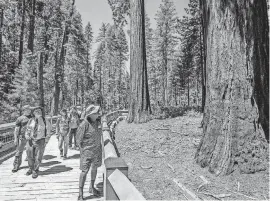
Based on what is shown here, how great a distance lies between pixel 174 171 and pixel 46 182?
3.24m

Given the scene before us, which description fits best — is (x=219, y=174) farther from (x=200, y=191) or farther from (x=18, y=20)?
(x=18, y=20)

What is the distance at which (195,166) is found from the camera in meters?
5.83

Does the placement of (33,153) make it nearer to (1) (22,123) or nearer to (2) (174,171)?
(1) (22,123)

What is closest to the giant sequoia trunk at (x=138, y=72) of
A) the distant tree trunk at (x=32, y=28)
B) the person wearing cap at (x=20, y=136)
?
the person wearing cap at (x=20, y=136)

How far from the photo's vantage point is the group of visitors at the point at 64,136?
5684mm

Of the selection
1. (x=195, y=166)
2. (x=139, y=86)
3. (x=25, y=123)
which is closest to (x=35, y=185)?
(x=25, y=123)

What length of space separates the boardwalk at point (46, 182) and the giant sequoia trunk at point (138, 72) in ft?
12.4

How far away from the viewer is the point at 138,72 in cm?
1213

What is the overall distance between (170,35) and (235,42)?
3695 cm

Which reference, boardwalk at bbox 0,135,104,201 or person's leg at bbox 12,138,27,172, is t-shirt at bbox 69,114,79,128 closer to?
boardwalk at bbox 0,135,104,201

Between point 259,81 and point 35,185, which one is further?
point 35,185

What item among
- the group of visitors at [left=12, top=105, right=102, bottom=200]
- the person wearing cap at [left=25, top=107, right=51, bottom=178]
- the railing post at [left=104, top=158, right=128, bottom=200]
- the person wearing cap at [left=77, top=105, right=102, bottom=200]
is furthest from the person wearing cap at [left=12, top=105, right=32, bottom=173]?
the railing post at [left=104, top=158, right=128, bottom=200]

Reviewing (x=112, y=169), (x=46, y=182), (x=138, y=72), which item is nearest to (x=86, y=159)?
(x=46, y=182)

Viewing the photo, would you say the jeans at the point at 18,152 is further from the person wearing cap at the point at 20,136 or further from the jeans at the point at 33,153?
the jeans at the point at 33,153
